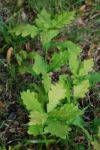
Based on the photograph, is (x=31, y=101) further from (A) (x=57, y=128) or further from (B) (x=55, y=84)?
(B) (x=55, y=84)

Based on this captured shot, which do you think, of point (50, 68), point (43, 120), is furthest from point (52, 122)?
point (50, 68)

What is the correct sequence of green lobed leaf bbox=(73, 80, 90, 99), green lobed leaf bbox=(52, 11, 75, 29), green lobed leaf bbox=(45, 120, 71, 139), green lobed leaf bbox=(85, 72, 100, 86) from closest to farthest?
green lobed leaf bbox=(45, 120, 71, 139)
green lobed leaf bbox=(73, 80, 90, 99)
green lobed leaf bbox=(85, 72, 100, 86)
green lobed leaf bbox=(52, 11, 75, 29)

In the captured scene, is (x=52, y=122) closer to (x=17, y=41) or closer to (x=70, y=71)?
(x=70, y=71)

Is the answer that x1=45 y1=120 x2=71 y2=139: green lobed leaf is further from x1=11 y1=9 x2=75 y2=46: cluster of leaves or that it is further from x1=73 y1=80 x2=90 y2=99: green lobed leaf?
x1=11 y1=9 x2=75 y2=46: cluster of leaves

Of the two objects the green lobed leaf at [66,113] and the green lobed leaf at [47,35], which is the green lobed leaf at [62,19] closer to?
the green lobed leaf at [47,35]

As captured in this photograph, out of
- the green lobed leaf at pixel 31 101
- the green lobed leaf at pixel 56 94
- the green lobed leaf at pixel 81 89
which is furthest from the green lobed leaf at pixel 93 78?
the green lobed leaf at pixel 31 101

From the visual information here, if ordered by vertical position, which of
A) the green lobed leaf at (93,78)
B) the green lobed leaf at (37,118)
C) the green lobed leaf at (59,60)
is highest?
the green lobed leaf at (59,60)

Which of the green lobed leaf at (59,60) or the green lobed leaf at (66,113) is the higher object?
the green lobed leaf at (59,60)

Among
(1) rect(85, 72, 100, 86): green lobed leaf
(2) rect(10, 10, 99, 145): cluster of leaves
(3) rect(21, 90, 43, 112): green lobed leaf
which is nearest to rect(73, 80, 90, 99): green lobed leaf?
(2) rect(10, 10, 99, 145): cluster of leaves
